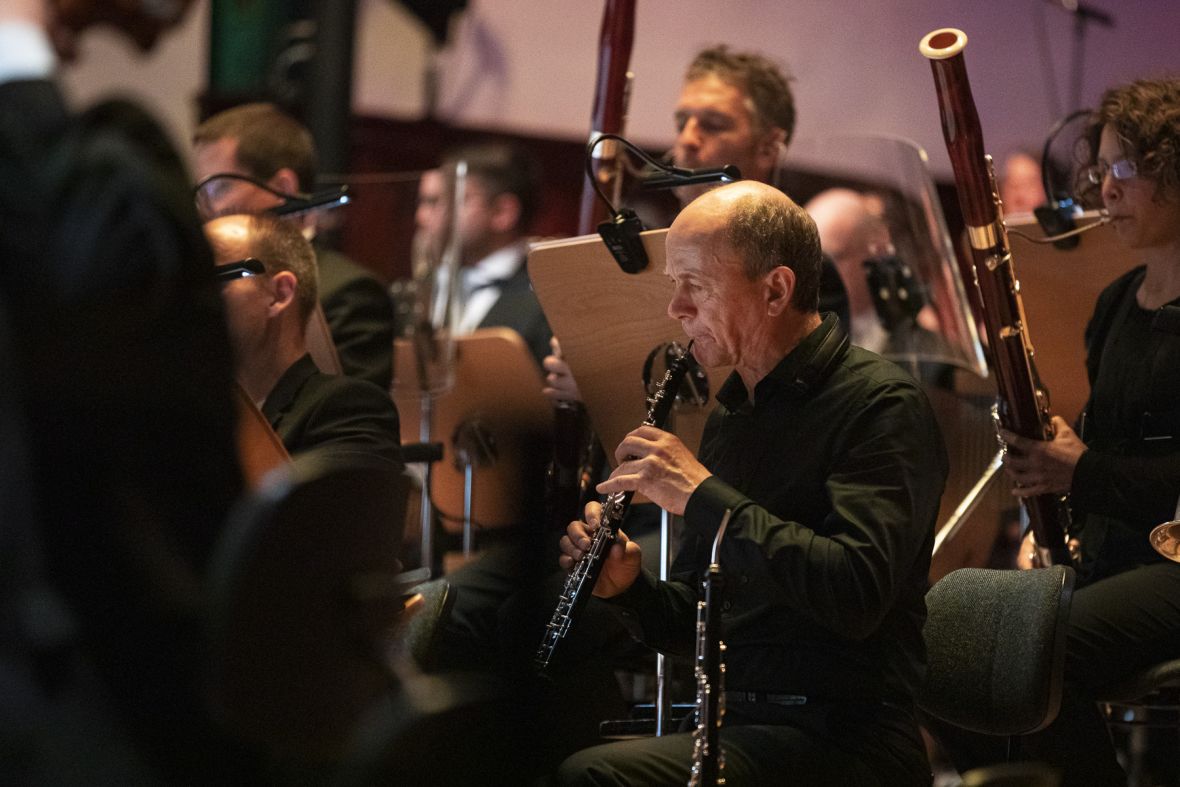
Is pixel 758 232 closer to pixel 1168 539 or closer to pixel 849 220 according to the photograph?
pixel 1168 539

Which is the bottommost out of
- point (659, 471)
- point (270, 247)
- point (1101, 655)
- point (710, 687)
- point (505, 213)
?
point (1101, 655)

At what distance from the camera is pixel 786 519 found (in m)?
2.43

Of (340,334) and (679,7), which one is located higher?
(679,7)

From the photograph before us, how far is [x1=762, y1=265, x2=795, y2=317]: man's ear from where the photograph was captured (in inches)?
98.5

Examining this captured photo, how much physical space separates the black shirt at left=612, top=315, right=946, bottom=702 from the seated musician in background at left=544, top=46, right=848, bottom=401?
1.32 meters

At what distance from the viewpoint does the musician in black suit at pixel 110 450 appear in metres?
1.69

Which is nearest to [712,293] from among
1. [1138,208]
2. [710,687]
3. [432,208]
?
[710,687]

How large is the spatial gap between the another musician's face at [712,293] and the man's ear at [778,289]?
0.5 inches

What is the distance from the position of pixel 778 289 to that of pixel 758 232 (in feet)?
0.33

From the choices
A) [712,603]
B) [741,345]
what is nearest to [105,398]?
[712,603]

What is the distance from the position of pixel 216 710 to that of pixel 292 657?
10 cm

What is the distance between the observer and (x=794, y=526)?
2.29m

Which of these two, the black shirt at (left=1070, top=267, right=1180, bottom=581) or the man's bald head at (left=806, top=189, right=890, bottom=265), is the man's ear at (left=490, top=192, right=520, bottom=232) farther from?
the black shirt at (left=1070, top=267, right=1180, bottom=581)

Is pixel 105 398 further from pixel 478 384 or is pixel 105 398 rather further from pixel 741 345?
pixel 478 384
